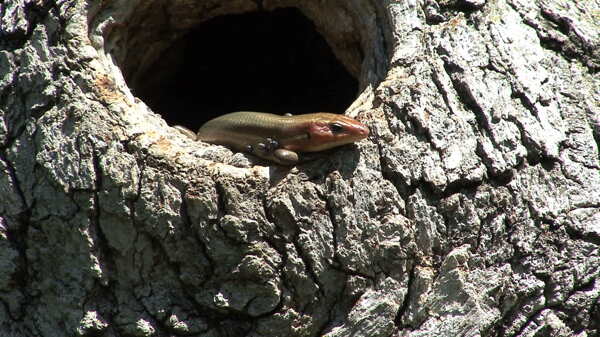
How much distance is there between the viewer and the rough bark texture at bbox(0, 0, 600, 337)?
3650mm

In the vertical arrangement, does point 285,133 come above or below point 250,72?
below

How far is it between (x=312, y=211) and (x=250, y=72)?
283 cm

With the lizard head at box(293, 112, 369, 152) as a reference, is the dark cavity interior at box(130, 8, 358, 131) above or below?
above

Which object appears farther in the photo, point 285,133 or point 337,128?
point 285,133

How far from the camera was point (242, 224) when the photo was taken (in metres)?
3.61

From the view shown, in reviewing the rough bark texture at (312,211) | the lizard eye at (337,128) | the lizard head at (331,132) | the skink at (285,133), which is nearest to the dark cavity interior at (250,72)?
the skink at (285,133)

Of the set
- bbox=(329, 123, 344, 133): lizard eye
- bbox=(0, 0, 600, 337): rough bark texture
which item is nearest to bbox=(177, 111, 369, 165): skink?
bbox=(329, 123, 344, 133): lizard eye

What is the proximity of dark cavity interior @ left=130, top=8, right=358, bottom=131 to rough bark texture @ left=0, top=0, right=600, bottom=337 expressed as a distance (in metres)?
1.97

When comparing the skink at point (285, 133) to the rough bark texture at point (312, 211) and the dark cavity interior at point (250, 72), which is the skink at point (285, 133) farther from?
the dark cavity interior at point (250, 72)

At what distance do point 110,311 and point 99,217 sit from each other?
1.65ft

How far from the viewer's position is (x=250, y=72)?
6.23 metres

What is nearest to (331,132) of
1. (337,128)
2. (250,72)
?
(337,128)

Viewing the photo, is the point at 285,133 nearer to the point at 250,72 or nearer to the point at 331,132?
the point at 331,132

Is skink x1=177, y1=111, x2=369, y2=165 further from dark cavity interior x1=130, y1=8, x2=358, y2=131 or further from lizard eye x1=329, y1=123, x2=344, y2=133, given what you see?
dark cavity interior x1=130, y1=8, x2=358, y2=131
